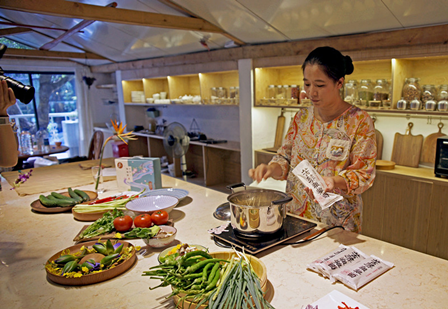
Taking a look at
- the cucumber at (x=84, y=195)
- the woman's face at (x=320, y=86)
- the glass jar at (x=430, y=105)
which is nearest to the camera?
the woman's face at (x=320, y=86)

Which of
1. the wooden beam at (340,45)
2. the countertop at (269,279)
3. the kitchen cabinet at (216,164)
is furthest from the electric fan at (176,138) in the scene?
the countertop at (269,279)

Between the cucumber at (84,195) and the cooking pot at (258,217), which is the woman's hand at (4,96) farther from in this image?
the cooking pot at (258,217)

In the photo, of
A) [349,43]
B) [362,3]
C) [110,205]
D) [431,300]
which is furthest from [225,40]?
[431,300]

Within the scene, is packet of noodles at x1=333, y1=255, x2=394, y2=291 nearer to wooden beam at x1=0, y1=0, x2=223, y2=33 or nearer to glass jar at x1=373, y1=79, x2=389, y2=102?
glass jar at x1=373, y1=79, x2=389, y2=102

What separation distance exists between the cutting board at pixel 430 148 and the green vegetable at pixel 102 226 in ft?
9.67

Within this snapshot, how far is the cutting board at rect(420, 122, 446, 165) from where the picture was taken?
324 cm

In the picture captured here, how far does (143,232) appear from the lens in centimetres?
160

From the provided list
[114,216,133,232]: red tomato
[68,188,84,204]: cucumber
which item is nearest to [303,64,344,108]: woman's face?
[114,216,133,232]: red tomato

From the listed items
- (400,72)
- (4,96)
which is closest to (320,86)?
(4,96)

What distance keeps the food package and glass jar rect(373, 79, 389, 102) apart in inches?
87.9

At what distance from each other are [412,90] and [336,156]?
1.87 m

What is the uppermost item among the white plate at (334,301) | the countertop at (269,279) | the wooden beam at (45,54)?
the wooden beam at (45,54)

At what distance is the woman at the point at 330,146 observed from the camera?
165cm

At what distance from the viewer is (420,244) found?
3.02 metres
